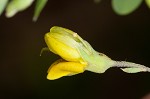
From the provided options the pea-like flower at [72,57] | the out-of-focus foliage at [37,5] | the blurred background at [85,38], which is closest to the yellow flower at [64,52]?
the pea-like flower at [72,57]

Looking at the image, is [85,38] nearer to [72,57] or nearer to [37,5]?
[37,5]

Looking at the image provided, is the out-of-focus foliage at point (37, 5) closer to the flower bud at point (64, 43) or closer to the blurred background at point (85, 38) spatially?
the flower bud at point (64, 43)

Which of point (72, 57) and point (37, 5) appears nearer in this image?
point (72, 57)

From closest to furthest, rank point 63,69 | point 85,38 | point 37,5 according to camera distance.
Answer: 1. point 63,69
2. point 37,5
3. point 85,38

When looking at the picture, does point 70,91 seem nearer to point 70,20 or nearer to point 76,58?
point 70,20

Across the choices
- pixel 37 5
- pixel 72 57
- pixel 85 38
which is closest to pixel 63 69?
pixel 72 57

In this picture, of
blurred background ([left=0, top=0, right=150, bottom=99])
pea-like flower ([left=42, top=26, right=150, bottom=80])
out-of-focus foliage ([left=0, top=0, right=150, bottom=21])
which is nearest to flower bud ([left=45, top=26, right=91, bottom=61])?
pea-like flower ([left=42, top=26, right=150, bottom=80])

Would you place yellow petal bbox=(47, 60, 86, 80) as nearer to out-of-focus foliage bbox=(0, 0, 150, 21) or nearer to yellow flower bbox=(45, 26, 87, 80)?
yellow flower bbox=(45, 26, 87, 80)

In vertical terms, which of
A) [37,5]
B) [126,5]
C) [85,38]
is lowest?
[85,38]
